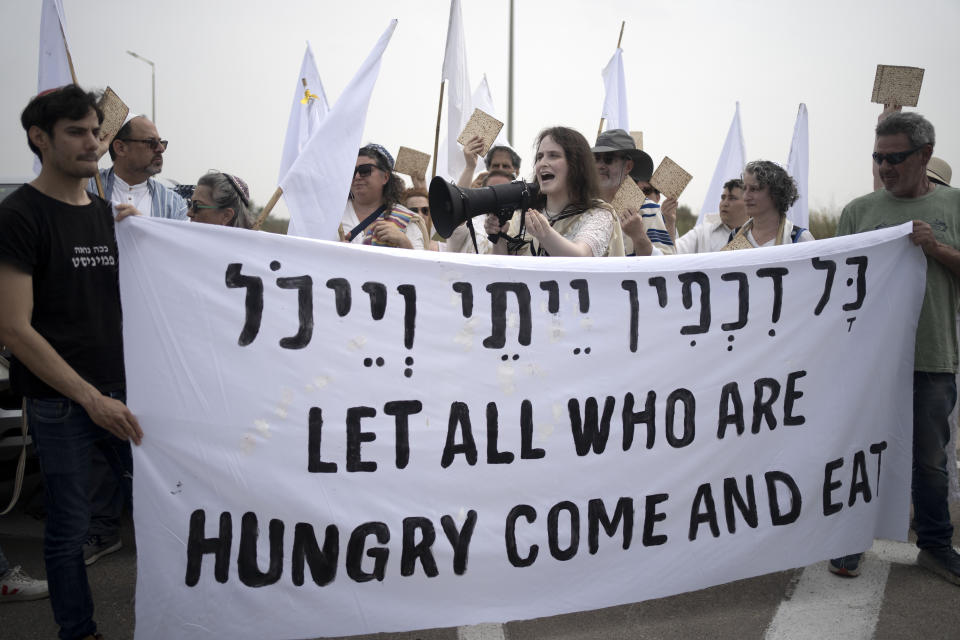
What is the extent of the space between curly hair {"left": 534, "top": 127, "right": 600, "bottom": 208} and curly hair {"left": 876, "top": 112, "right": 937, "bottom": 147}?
1.32m

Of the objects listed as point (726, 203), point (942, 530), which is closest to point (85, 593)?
point (942, 530)

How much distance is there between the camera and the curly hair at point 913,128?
10.6ft

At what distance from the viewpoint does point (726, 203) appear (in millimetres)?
5129

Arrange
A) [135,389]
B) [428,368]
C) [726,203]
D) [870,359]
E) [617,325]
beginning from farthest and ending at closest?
[726,203] < [870,359] < [617,325] < [428,368] < [135,389]

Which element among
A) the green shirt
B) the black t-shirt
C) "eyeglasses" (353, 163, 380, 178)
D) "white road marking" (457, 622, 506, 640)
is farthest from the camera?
"eyeglasses" (353, 163, 380, 178)

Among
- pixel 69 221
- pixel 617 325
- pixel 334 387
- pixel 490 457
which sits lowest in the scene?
pixel 490 457

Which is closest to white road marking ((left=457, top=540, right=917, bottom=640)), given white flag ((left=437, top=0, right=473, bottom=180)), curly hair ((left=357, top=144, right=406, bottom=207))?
curly hair ((left=357, top=144, right=406, bottom=207))

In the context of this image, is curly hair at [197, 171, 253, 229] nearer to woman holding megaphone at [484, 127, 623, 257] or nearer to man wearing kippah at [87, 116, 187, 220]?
man wearing kippah at [87, 116, 187, 220]

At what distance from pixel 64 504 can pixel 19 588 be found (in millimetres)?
966

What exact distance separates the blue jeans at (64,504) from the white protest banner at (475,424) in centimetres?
26

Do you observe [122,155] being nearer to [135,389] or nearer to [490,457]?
[135,389]

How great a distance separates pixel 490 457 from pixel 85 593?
142 cm

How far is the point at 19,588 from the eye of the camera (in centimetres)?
310

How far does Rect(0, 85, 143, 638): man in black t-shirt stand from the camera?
2.37 m
